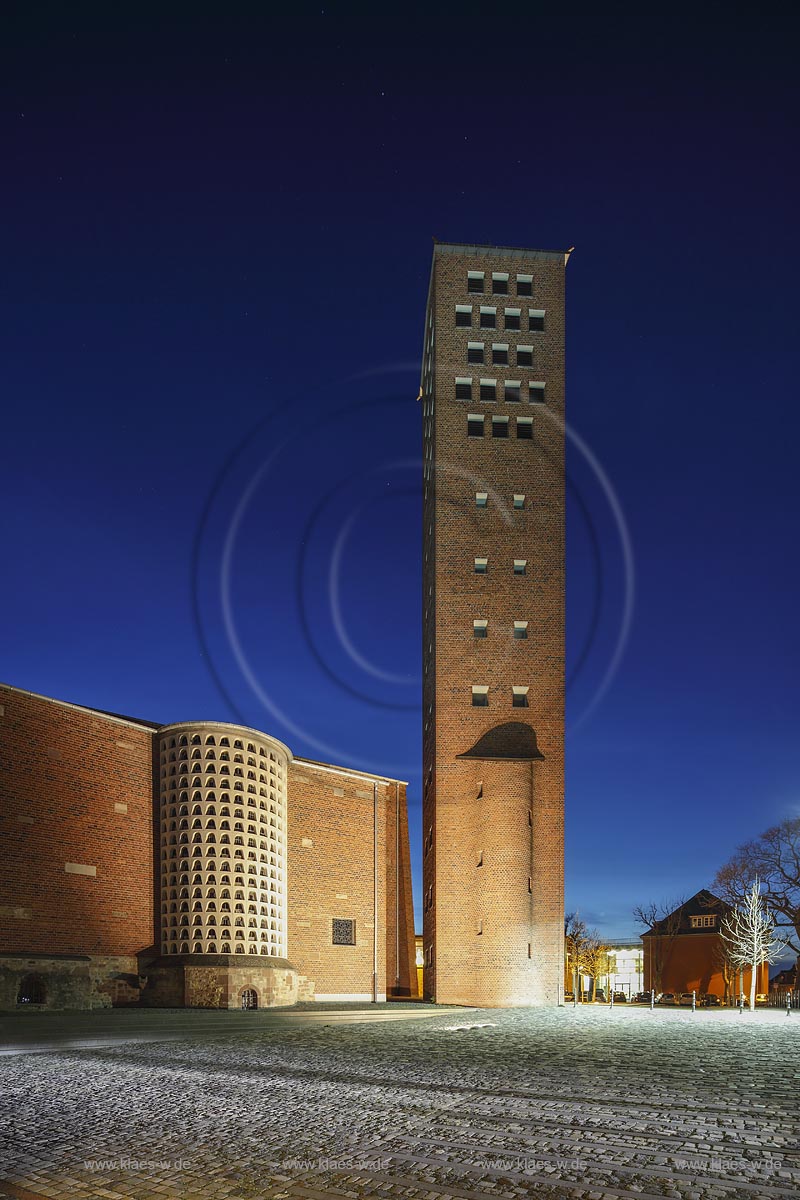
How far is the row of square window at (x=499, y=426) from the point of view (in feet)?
143

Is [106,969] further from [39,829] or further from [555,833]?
[555,833]

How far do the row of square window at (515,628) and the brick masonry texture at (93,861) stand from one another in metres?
8.53

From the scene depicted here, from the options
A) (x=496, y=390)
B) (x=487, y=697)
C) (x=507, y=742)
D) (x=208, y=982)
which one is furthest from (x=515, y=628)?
(x=208, y=982)

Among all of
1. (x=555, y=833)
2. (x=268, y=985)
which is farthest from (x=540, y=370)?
(x=268, y=985)

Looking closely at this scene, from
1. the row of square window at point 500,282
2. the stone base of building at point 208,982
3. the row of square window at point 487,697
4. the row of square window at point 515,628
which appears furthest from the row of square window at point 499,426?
the stone base of building at point 208,982

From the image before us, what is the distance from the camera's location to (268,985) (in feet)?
108

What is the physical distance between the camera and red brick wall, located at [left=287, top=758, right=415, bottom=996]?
39250 millimetres

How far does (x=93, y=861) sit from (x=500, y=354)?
25953mm

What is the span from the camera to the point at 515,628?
4216 centimetres

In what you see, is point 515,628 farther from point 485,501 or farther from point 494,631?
point 485,501

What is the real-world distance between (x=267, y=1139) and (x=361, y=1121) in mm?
1191

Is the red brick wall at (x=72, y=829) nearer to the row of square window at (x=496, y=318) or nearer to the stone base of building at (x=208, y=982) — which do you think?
the stone base of building at (x=208, y=982)

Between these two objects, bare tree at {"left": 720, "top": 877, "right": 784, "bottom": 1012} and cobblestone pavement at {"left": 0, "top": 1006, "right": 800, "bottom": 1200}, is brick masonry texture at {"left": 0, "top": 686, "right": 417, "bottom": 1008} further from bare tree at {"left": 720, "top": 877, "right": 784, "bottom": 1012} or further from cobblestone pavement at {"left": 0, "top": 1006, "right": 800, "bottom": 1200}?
bare tree at {"left": 720, "top": 877, "right": 784, "bottom": 1012}

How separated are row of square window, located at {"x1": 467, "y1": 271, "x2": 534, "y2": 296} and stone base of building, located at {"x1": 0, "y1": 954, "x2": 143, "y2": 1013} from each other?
98.6ft
